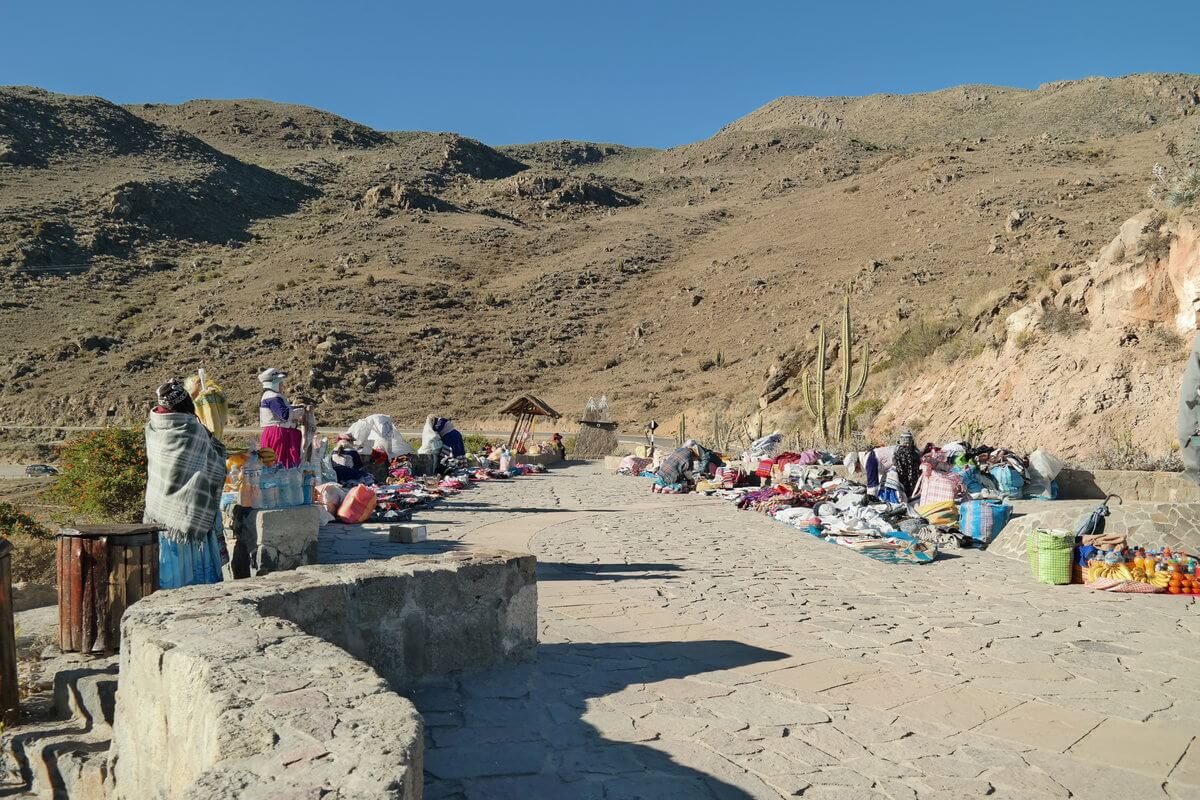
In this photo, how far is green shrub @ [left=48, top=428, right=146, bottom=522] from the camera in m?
10.6

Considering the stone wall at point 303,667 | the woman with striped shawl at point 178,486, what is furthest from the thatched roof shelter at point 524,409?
the stone wall at point 303,667

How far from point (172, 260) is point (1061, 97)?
76441 mm

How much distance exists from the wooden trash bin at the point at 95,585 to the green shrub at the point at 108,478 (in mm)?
5738

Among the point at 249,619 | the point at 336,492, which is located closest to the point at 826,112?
the point at 336,492

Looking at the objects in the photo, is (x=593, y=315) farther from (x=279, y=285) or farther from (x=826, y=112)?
(x=826, y=112)

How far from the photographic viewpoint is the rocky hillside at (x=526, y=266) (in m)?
37.6

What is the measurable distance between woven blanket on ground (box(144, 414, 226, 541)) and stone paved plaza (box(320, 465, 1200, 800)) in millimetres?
2474

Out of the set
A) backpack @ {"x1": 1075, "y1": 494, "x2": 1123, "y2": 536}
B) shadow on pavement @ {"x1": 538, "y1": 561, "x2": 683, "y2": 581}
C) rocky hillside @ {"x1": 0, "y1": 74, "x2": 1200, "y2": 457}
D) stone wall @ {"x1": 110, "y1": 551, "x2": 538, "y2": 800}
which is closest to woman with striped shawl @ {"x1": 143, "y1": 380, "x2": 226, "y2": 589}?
stone wall @ {"x1": 110, "y1": 551, "x2": 538, "y2": 800}

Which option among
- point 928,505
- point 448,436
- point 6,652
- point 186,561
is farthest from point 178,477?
point 448,436

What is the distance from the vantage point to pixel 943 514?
1072 centimetres

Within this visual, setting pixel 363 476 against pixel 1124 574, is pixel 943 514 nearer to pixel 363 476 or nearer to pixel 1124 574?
pixel 1124 574

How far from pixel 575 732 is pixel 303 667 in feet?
4.66

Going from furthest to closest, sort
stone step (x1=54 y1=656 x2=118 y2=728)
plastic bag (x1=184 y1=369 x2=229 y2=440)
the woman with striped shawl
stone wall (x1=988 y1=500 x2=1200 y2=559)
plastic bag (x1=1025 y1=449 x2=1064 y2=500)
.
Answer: plastic bag (x1=1025 y1=449 x2=1064 y2=500)
stone wall (x1=988 y1=500 x2=1200 y2=559)
plastic bag (x1=184 y1=369 x2=229 y2=440)
the woman with striped shawl
stone step (x1=54 y1=656 x2=118 y2=728)

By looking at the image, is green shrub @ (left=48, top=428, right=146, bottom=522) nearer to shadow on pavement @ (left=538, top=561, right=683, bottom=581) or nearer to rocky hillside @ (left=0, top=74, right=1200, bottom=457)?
shadow on pavement @ (left=538, top=561, right=683, bottom=581)
